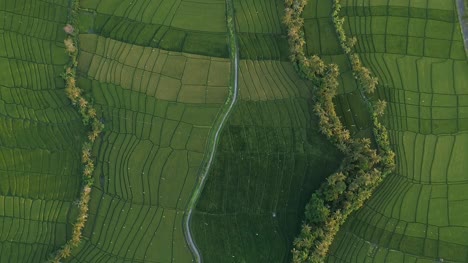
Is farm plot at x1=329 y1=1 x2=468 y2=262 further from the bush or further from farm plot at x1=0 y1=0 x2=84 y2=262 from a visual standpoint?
farm plot at x1=0 y1=0 x2=84 y2=262

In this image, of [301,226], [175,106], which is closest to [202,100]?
[175,106]

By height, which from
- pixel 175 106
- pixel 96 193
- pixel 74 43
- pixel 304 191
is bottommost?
pixel 96 193

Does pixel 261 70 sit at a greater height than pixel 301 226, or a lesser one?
greater

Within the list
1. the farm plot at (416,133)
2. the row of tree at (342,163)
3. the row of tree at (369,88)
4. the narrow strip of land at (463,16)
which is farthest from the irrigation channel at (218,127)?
the narrow strip of land at (463,16)

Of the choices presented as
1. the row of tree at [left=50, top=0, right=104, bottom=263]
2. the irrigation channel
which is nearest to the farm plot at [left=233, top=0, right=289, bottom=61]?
the irrigation channel

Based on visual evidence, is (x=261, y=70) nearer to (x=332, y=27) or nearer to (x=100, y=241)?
(x=332, y=27)

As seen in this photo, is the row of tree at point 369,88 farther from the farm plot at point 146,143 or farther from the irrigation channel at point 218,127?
the farm plot at point 146,143

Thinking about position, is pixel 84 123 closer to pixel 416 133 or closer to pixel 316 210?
pixel 316 210
